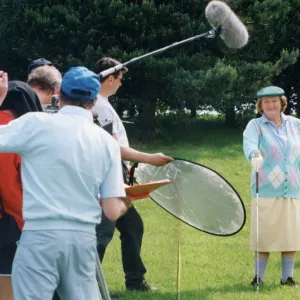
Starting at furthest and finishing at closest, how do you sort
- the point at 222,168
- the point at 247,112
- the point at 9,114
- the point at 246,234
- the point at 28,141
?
the point at 247,112 < the point at 222,168 < the point at 246,234 < the point at 9,114 < the point at 28,141

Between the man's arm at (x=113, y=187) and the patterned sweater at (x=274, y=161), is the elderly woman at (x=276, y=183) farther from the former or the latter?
the man's arm at (x=113, y=187)

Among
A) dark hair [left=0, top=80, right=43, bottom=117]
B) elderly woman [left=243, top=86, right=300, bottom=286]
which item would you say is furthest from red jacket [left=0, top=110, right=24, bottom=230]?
elderly woman [left=243, top=86, right=300, bottom=286]

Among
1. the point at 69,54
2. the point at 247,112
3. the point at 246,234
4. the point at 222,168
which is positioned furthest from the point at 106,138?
the point at 247,112

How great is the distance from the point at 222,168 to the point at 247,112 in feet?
19.0

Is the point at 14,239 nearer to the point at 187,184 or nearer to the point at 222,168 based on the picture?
the point at 187,184

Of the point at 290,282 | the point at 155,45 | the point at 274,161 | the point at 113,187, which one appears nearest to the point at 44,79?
the point at 113,187

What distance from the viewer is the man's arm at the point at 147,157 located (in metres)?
5.17

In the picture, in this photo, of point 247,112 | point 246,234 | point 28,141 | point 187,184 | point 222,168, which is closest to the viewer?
point 28,141

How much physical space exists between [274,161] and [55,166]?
4.04 metres

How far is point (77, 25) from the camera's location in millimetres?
21719

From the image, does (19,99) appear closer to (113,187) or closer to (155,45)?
(113,187)

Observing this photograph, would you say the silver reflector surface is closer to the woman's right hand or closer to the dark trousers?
the dark trousers

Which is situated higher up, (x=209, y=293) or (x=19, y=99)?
(x=19, y=99)

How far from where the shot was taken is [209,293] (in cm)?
745
